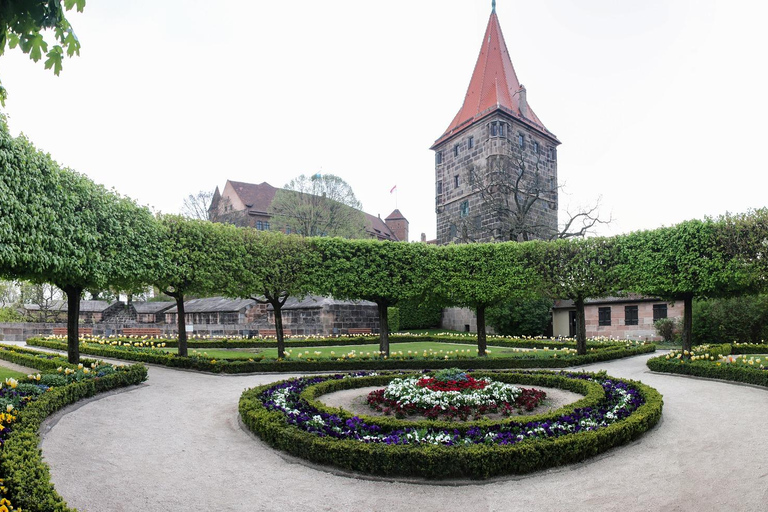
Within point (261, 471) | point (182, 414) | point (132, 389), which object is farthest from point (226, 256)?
point (261, 471)

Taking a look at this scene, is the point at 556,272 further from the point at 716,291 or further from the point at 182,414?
the point at 182,414

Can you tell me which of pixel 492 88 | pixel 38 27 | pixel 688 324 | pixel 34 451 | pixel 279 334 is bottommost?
pixel 279 334

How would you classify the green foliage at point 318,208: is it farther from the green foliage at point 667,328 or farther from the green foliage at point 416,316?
the green foliage at point 667,328

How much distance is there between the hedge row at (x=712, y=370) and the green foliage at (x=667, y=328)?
44.0 ft

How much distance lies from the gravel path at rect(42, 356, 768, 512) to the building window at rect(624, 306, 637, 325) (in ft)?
71.2

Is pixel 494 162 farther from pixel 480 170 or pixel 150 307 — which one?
pixel 150 307

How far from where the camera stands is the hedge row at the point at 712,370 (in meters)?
12.7

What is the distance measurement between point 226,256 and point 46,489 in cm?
1352

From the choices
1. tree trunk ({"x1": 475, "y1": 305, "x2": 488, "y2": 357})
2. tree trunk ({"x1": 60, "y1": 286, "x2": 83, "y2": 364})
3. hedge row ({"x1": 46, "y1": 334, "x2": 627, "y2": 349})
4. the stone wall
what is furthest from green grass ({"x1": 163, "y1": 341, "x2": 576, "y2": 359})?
the stone wall

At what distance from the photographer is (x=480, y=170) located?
142 ft

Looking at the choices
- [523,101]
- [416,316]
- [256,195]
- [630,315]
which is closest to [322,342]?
[416,316]

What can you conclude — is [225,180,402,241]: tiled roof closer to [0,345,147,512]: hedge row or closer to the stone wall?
the stone wall

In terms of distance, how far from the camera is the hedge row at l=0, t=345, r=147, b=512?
4.35 m

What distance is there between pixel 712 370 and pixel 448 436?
36.4 ft
